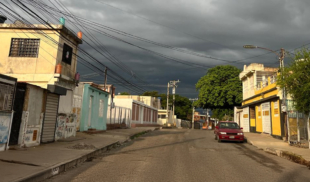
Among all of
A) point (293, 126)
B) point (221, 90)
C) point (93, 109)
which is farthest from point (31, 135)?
point (221, 90)

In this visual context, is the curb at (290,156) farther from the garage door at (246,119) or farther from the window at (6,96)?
the garage door at (246,119)

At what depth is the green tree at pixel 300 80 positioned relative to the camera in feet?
39.3

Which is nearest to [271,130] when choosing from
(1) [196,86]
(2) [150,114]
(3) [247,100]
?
(3) [247,100]

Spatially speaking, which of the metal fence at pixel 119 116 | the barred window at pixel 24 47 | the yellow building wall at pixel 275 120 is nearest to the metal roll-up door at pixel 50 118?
the barred window at pixel 24 47

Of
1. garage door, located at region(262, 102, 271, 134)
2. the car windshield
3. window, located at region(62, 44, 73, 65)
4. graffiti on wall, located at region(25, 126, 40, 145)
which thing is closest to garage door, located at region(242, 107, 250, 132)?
garage door, located at region(262, 102, 271, 134)

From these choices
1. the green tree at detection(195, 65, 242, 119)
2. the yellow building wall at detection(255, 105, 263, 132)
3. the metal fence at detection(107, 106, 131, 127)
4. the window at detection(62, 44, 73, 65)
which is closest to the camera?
the window at detection(62, 44, 73, 65)

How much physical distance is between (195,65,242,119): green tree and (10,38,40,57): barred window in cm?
2737

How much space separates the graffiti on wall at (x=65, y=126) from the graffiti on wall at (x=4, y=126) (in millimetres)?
4071

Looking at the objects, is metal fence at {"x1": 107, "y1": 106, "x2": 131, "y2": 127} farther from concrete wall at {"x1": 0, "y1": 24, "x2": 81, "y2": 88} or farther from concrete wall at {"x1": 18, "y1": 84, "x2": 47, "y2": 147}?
concrete wall at {"x1": 18, "y1": 84, "x2": 47, "y2": 147}

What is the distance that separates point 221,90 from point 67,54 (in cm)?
2630

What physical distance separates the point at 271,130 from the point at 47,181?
19.0 meters

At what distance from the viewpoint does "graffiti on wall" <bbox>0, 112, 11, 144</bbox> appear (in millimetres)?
9009

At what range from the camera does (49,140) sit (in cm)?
1257

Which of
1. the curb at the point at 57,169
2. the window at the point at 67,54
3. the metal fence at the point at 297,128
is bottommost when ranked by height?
the curb at the point at 57,169
